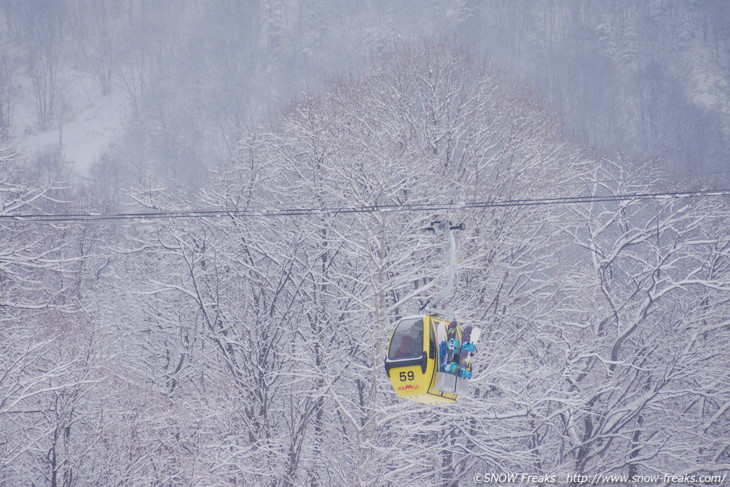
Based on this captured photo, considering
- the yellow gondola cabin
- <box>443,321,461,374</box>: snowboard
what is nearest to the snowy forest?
the yellow gondola cabin

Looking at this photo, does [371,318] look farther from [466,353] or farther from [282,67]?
[282,67]

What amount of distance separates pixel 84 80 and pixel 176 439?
9091 cm

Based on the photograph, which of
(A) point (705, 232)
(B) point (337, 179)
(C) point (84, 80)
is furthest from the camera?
(C) point (84, 80)

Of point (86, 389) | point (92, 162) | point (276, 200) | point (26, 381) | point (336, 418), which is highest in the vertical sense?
point (276, 200)

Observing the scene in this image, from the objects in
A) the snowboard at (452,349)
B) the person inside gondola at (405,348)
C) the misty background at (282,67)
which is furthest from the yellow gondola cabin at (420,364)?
the misty background at (282,67)

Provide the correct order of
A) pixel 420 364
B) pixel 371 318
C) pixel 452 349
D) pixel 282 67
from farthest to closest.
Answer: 1. pixel 282 67
2. pixel 371 318
3. pixel 452 349
4. pixel 420 364

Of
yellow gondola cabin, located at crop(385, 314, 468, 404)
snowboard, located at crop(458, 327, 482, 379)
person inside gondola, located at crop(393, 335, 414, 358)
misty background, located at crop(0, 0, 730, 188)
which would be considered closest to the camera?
snowboard, located at crop(458, 327, 482, 379)

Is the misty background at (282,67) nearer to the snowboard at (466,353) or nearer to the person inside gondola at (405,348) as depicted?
the person inside gondola at (405,348)

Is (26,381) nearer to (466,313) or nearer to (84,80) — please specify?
(466,313)

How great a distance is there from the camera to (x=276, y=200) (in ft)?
70.9

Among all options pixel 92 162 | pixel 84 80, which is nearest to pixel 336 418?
pixel 92 162

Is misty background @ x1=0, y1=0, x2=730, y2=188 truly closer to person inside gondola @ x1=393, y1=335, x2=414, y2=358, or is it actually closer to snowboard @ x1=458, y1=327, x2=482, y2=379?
person inside gondola @ x1=393, y1=335, x2=414, y2=358

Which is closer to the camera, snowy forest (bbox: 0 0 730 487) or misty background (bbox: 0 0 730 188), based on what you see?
snowy forest (bbox: 0 0 730 487)

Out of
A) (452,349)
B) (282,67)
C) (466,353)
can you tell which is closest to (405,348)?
(452,349)
